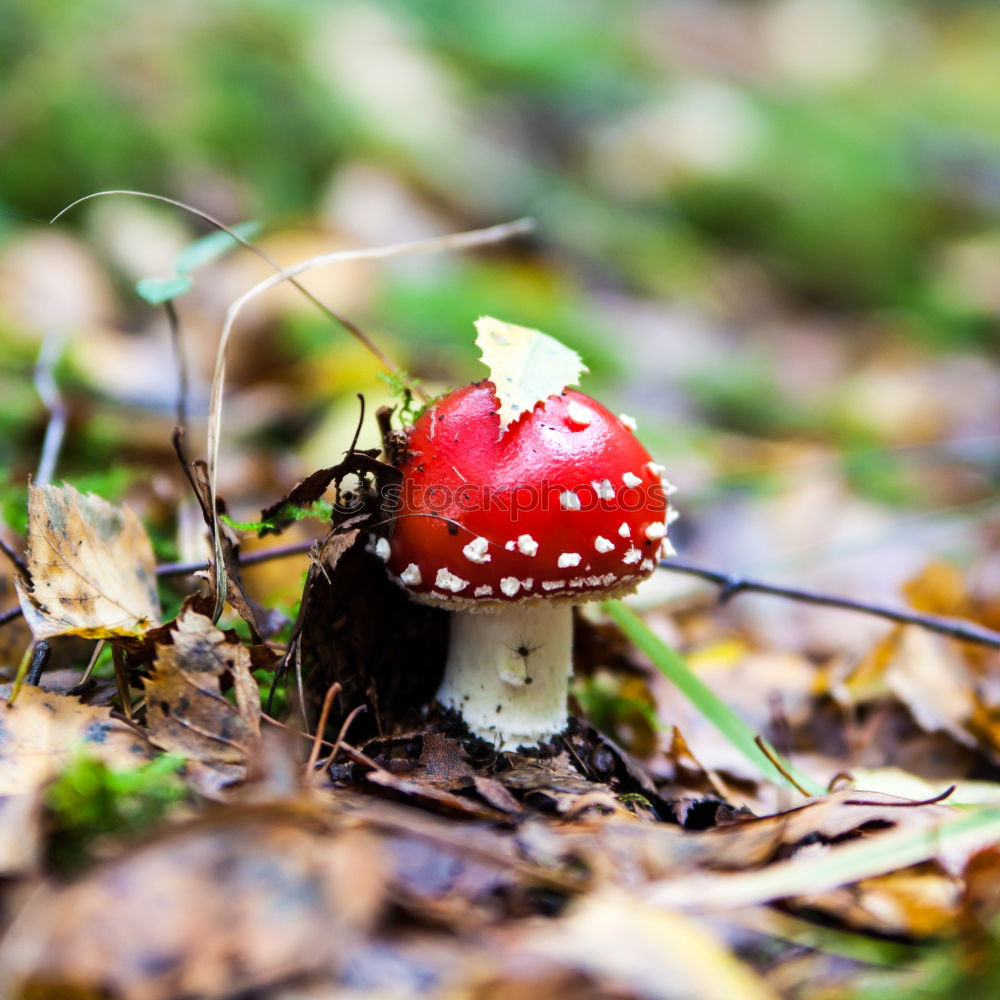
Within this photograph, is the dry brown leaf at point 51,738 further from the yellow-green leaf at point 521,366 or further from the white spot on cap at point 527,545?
the yellow-green leaf at point 521,366

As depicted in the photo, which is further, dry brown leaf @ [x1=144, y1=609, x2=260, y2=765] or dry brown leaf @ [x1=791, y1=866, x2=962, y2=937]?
dry brown leaf @ [x1=144, y1=609, x2=260, y2=765]

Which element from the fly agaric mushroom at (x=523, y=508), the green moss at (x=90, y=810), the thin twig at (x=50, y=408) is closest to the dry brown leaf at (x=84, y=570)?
the thin twig at (x=50, y=408)

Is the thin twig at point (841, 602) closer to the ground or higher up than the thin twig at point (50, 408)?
closer to the ground

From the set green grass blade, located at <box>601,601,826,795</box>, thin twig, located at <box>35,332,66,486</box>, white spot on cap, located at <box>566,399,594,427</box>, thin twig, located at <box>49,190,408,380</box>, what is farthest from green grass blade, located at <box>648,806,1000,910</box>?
thin twig, located at <box>35,332,66,486</box>

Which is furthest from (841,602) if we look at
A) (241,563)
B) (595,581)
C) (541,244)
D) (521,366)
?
(541,244)

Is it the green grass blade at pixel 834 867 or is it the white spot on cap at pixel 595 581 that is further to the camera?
the white spot on cap at pixel 595 581

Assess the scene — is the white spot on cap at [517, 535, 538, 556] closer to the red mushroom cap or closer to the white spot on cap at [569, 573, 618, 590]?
the red mushroom cap

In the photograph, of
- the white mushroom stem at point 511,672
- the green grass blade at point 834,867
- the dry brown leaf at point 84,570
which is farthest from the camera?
the white mushroom stem at point 511,672

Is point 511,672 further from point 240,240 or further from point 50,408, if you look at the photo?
point 50,408
